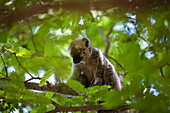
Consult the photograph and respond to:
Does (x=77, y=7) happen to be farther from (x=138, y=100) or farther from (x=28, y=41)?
(x=28, y=41)

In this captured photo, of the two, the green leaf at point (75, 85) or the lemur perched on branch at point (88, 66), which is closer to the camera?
the green leaf at point (75, 85)

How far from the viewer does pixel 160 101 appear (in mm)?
2309

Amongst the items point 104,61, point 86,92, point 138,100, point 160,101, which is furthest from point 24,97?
point 104,61

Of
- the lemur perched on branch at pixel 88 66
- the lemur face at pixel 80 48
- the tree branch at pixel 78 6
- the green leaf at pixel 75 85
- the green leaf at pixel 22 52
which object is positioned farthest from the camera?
the lemur face at pixel 80 48

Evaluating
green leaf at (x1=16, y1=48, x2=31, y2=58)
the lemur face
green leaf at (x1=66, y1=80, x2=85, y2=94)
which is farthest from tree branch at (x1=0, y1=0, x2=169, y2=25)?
the lemur face

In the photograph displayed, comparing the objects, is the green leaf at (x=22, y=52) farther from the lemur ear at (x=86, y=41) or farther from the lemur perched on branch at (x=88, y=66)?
the lemur ear at (x=86, y=41)

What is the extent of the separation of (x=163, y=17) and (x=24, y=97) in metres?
2.10

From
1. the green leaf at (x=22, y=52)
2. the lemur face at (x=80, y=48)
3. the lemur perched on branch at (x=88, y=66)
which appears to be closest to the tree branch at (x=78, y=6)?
the green leaf at (x=22, y=52)

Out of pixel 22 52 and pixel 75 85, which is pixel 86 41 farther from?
pixel 75 85

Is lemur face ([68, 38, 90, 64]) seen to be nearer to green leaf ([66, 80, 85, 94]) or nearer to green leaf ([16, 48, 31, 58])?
green leaf ([16, 48, 31, 58])

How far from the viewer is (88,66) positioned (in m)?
7.25

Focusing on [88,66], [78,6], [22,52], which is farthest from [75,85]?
[88,66]

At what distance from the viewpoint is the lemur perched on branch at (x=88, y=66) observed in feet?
→ 21.8

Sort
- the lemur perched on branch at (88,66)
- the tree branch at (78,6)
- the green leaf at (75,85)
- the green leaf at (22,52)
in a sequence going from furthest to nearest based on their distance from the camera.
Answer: the lemur perched on branch at (88,66)
the green leaf at (22,52)
the green leaf at (75,85)
the tree branch at (78,6)
